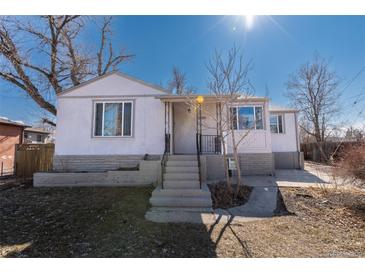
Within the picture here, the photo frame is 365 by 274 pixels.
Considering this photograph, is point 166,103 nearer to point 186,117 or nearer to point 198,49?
point 186,117

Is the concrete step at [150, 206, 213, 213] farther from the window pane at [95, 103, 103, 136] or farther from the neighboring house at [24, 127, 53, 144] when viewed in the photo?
the neighboring house at [24, 127, 53, 144]

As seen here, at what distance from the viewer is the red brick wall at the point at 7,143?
13578mm

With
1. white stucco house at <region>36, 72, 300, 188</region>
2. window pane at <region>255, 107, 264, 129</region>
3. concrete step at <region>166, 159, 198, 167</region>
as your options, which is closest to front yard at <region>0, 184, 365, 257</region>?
concrete step at <region>166, 159, 198, 167</region>

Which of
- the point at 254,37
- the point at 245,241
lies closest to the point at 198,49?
the point at 254,37

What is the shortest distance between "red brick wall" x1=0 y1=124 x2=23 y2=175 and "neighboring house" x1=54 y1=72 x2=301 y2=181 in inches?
347

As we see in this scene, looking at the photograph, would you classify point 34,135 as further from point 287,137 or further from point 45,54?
point 287,137

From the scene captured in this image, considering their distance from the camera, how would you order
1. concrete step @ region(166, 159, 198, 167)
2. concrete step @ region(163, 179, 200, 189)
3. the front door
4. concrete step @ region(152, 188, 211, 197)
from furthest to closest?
1. the front door
2. concrete step @ region(166, 159, 198, 167)
3. concrete step @ region(163, 179, 200, 189)
4. concrete step @ region(152, 188, 211, 197)

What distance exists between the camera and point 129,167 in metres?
8.30

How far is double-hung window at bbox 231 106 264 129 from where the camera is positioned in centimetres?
901

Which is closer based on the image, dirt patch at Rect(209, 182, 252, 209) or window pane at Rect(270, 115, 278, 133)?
dirt patch at Rect(209, 182, 252, 209)

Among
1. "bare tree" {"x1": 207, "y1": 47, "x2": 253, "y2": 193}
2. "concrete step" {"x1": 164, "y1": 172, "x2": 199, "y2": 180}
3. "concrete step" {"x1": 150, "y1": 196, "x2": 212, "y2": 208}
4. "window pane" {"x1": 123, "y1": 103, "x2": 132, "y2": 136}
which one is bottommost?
"concrete step" {"x1": 150, "y1": 196, "x2": 212, "y2": 208}

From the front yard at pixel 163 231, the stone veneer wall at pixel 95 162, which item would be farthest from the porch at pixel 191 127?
the front yard at pixel 163 231

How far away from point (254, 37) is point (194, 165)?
5.20m

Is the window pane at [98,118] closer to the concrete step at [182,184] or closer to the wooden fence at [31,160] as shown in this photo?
the wooden fence at [31,160]
